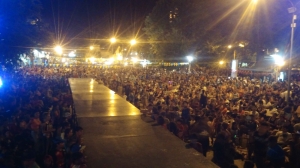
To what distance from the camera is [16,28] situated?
10297 millimetres

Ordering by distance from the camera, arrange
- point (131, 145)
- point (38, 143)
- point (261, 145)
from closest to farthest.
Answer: point (131, 145) → point (38, 143) → point (261, 145)

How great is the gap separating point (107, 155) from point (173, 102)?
8517 millimetres

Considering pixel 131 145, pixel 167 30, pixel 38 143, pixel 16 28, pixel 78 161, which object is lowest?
pixel 38 143

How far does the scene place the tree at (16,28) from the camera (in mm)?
9836

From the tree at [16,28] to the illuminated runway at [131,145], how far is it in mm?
4389

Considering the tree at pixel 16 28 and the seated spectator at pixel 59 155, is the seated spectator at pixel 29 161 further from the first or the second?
the tree at pixel 16 28

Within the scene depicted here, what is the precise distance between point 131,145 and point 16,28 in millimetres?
7127

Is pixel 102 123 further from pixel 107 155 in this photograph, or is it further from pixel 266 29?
pixel 266 29

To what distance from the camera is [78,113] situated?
8.52 m

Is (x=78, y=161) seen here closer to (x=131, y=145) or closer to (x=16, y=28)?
(x=131, y=145)

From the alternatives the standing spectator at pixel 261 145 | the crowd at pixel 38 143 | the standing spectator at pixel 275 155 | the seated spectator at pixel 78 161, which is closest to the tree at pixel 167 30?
the crowd at pixel 38 143

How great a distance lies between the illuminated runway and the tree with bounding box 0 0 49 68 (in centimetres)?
439

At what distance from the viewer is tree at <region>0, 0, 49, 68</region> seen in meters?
9.84

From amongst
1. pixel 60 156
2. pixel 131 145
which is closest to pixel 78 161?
pixel 131 145
